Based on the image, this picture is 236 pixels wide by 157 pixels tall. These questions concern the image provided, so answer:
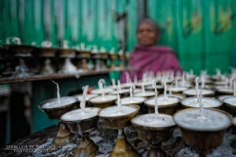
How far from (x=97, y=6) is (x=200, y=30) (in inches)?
137

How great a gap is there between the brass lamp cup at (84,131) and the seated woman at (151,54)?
9.33 feet

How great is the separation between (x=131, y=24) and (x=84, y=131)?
4.60 metres

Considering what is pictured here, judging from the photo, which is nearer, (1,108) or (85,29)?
(1,108)

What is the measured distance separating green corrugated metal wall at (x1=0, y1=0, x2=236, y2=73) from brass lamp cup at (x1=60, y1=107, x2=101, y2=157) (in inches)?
155

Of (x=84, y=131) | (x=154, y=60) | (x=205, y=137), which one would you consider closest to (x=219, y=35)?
(x=154, y=60)

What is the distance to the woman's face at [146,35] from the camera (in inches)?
156

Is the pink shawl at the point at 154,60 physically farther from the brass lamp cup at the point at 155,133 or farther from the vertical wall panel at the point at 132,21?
the brass lamp cup at the point at 155,133

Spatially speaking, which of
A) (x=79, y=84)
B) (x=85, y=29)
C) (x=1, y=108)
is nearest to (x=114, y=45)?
(x=85, y=29)

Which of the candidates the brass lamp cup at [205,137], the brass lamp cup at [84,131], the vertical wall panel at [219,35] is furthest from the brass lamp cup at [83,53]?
the vertical wall panel at [219,35]

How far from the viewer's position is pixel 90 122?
3.43 ft

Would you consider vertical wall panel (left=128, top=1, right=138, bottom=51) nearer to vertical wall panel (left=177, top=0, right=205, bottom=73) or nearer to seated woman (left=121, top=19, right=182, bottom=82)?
seated woman (left=121, top=19, right=182, bottom=82)

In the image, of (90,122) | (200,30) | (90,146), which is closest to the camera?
(90,122)

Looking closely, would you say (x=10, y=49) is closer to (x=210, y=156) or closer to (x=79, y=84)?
(x=79, y=84)

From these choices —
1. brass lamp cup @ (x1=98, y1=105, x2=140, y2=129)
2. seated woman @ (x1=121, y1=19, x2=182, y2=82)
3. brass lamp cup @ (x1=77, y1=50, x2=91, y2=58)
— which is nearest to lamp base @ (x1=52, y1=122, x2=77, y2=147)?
brass lamp cup @ (x1=98, y1=105, x2=140, y2=129)
